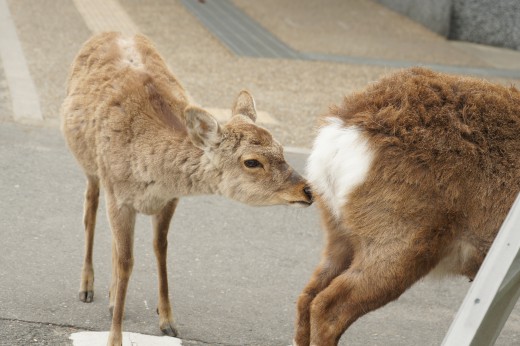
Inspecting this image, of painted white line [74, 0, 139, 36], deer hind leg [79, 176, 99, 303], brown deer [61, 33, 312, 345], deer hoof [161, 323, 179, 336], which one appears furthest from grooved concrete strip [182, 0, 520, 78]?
deer hoof [161, 323, 179, 336]

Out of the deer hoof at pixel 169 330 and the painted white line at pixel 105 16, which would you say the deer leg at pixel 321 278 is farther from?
the painted white line at pixel 105 16

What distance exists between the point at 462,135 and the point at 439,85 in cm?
28

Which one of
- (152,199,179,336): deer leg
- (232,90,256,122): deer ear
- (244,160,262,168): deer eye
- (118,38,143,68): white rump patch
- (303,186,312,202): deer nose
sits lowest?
(152,199,179,336): deer leg

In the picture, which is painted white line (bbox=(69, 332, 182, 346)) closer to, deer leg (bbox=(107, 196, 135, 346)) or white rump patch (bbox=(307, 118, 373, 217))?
deer leg (bbox=(107, 196, 135, 346))

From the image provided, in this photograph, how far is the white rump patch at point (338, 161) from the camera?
4004mm

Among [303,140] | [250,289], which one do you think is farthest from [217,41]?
[250,289]

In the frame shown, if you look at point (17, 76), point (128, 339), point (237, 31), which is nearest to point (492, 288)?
point (128, 339)

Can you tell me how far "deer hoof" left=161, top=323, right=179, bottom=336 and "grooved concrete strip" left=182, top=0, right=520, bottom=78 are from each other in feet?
23.1

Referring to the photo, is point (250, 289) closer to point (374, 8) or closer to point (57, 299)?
point (57, 299)

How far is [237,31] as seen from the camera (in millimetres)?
13016

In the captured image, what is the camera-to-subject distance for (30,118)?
27.7 ft

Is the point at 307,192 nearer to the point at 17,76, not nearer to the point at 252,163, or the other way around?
the point at 252,163

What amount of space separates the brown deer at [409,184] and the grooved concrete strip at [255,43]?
7418mm

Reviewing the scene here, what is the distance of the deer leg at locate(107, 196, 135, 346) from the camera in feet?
15.4
